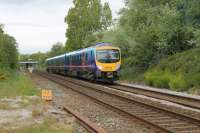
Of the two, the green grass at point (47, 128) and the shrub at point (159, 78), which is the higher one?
the shrub at point (159, 78)

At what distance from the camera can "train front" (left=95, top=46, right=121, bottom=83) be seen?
33.0 metres

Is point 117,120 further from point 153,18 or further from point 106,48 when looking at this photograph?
point 153,18

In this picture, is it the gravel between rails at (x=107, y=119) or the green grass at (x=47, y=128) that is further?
the gravel between rails at (x=107, y=119)

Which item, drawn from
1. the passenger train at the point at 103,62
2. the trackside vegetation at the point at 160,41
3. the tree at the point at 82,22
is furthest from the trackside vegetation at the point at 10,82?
the tree at the point at 82,22

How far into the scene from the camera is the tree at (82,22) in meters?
69.5

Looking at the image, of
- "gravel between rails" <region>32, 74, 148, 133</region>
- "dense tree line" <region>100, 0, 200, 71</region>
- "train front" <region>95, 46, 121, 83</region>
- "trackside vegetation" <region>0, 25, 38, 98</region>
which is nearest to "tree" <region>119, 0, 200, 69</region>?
"dense tree line" <region>100, 0, 200, 71</region>

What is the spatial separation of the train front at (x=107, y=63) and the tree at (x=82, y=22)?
34337 millimetres

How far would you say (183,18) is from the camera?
34.9 meters

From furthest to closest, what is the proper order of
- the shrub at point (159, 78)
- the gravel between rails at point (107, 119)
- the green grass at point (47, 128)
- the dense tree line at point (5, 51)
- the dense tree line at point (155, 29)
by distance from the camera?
the dense tree line at point (5, 51) → the dense tree line at point (155, 29) → the shrub at point (159, 78) → the gravel between rails at point (107, 119) → the green grass at point (47, 128)

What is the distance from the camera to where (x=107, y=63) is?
3325 cm

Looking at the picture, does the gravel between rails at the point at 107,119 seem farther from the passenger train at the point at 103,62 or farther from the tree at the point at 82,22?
the tree at the point at 82,22

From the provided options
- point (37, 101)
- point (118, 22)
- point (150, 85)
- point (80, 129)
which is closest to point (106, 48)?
point (150, 85)

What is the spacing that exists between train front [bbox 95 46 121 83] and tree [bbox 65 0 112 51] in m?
34.3

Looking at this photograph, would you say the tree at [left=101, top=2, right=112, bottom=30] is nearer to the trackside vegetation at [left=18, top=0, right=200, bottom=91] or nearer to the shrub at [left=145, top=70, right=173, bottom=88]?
the trackside vegetation at [left=18, top=0, right=200, bottom=91]
